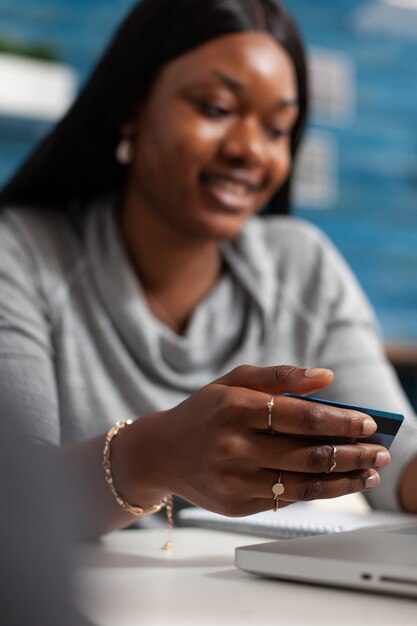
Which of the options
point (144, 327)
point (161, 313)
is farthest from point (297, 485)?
point (161, 313)

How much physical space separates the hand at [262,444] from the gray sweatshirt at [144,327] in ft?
1.39

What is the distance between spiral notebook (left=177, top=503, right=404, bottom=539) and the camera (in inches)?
31.2

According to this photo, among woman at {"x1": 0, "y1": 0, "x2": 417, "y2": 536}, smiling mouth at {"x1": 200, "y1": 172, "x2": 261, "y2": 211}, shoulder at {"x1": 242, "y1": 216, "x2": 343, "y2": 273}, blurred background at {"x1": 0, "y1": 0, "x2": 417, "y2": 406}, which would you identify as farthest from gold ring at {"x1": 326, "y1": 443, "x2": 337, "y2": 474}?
blurred background at {"x1": 0, "y1": 0, "x2": 417, "y2": 406}

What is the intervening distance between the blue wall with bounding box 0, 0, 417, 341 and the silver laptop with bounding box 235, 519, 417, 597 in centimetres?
267

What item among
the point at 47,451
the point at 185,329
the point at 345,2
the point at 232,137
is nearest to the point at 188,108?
the point at 232,137

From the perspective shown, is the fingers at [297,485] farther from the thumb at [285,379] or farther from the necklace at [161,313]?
the necklace at [161,313]

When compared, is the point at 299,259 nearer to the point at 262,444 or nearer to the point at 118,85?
the point at 118,85

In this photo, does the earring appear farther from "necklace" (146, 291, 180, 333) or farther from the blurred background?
the blurred background

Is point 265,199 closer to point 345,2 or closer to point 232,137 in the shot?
point 232,137

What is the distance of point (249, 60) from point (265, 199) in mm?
261

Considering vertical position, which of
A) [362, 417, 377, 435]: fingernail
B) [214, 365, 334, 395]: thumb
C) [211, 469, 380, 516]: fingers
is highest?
[214, 365, 334, 395]: thumb

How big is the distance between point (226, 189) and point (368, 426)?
0.78 meters

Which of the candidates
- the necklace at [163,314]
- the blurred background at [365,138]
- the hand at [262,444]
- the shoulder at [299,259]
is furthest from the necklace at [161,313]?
the blurred background at [365,138]

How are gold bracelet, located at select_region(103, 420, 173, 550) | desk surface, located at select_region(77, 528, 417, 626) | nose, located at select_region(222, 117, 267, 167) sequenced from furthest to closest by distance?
nose, located at select_region(222, 117, 267, 167), gold bracelet, located at select_region(103, 420, 173, 550), desk surface, located at select_region(77, 528, 417, 626)
